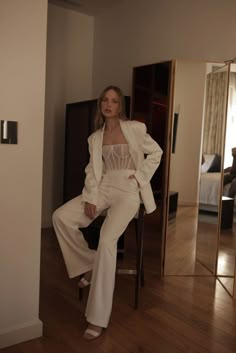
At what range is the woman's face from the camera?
7.28ft

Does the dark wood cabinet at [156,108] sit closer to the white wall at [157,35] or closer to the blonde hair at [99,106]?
the white wall at [157,35]

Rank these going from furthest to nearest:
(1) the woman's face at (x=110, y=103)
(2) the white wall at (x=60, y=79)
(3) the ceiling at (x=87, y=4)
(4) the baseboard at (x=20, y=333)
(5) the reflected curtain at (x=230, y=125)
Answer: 1. (2) the white wall at (x=60, y=79)
2. (3) the ceiling at (x=87, y=4)
3. (5) the reflected curtain at (x=230, y=125)
4. (1) the woman's face at (x=110, y=103)
5. (4) the baseboard at (x=20, y=333)

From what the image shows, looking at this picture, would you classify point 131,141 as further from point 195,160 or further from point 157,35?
point 157,35

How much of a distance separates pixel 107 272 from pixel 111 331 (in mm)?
342

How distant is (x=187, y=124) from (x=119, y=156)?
2.76 ft

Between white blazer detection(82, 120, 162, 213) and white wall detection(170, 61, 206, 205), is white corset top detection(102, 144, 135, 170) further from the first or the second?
white wall detection(170, 61, 206, 205)

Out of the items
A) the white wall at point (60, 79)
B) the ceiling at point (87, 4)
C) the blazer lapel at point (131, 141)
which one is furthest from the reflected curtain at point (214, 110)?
the white wall at point (60, 79)

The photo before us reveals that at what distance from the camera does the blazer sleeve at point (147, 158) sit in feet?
7.18

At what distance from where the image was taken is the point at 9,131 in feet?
5.34

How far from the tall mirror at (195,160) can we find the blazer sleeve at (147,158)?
1.74 feet

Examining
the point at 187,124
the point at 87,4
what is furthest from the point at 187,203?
the point at 87,4

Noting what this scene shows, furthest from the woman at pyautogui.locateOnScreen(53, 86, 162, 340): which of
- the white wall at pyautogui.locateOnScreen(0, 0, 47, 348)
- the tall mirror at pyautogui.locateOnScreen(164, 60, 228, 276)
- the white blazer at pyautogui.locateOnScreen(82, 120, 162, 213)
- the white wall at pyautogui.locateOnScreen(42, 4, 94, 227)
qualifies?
the white wall at pyautogui.locateOnScreen(42, 4, 94, 227)

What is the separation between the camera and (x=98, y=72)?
4.44 meters

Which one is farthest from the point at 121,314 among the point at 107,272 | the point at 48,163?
the point at 48,163
